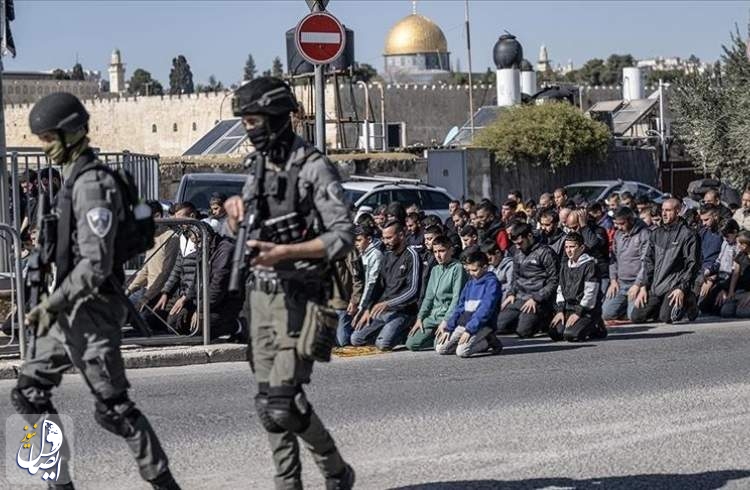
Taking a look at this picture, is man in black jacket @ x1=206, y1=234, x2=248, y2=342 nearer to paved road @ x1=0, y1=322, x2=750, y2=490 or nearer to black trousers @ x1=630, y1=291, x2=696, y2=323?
paved road @ x1=0, y1=322, x2=750, y2=490

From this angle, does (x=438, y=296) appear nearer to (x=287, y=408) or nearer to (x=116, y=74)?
(x=287, y=408)

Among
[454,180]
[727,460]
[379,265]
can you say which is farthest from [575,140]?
[727,460]

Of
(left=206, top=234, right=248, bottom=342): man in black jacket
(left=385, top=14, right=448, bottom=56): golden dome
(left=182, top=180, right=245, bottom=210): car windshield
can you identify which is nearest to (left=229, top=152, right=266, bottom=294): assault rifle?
(left=206, top=234, right=248, bottom=342): man in black jacket

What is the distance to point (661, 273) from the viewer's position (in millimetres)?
15961

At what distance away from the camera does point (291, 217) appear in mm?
6262

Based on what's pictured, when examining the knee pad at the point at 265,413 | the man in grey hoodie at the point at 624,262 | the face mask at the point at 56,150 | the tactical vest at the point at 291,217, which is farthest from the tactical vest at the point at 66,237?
the man in grey hoodie at the point at 624,262

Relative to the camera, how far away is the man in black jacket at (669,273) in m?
15.6

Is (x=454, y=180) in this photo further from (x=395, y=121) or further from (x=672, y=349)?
(x=395, y=121)

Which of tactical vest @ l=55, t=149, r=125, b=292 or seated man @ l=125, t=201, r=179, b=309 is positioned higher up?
tactical vest @ l=55, t=149, r=125, b=292

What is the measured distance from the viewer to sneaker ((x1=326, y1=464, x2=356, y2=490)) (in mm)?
6441

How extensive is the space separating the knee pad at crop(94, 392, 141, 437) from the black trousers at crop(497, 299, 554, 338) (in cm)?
825

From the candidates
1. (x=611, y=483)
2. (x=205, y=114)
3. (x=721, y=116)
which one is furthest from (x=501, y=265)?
(x=205, y=114)

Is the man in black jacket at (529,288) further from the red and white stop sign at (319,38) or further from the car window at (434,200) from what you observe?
the car window at (434,200)

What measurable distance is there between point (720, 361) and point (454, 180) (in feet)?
70.3
